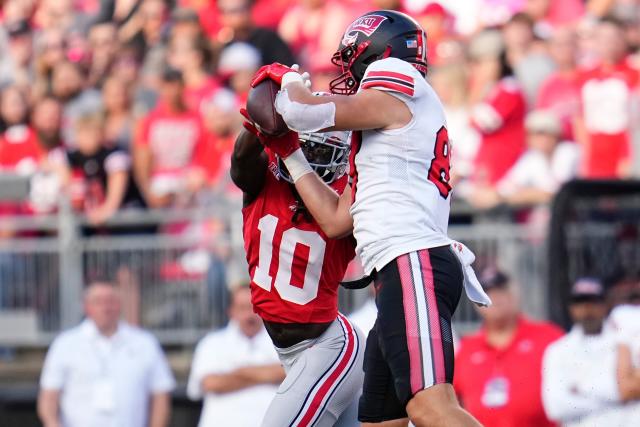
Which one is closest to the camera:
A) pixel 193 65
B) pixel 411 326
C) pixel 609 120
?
pixel 411 326

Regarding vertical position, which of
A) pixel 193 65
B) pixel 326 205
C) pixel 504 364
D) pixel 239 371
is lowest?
pixel 239 371

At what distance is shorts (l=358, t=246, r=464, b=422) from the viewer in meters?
4.77

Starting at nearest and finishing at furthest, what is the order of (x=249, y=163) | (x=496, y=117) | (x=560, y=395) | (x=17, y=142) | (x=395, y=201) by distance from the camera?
1. (x=395, y=201)
2. (x=249, y=163)
3. (x=560, y=395)
4. (x=496, y=117)
5. (x=17, y=142)

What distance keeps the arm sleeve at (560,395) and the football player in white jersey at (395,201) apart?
2.48 metres

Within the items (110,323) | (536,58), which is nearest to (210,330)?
(110,323)

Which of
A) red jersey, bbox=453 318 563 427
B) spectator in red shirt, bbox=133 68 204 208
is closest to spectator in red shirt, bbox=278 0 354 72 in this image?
spectator in red shirt, bbox=133 68 204 208

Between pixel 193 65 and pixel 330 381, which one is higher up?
pixel 193 65

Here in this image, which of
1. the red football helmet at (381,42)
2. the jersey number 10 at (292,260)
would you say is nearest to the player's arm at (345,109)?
the red football helmet at (381,42)

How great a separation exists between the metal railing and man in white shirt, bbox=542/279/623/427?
1.58m

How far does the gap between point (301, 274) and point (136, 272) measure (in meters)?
5.26

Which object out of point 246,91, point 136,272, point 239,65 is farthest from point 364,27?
point 239,65

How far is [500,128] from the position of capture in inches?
400

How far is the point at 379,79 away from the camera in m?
4.85

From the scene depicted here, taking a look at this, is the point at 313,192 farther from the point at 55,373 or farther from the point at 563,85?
the point at 563,85
